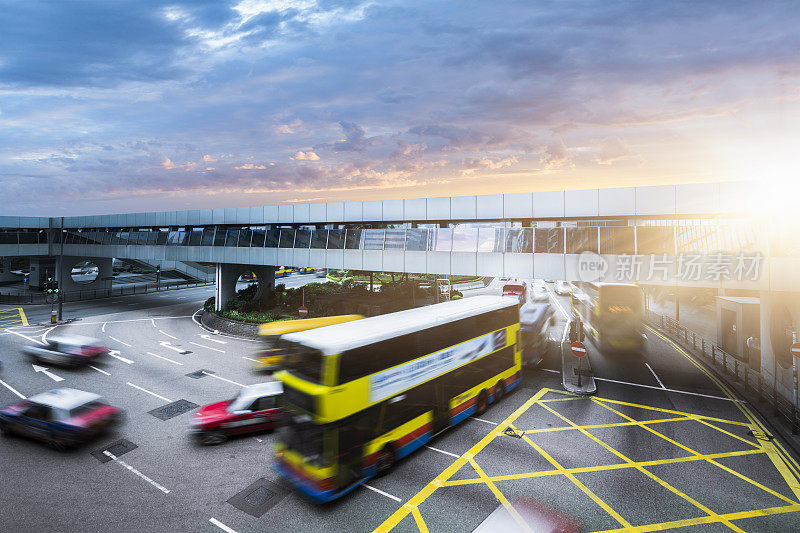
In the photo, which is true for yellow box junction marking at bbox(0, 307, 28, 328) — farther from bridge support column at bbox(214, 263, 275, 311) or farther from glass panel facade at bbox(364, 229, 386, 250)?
glass panel facade at bbox(364, 229, 386, 250)

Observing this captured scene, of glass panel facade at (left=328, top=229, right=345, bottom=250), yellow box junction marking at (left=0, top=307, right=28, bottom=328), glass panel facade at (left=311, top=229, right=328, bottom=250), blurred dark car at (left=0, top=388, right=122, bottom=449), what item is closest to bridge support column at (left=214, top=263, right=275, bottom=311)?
glass panel facade at (left=311, top=229, right=328, bottom=250)

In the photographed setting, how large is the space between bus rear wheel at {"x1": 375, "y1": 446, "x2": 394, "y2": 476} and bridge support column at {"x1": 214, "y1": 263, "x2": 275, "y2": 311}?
25.1m

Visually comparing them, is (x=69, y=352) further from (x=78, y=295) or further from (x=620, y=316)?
(x=78, y=295)

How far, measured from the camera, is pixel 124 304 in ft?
129

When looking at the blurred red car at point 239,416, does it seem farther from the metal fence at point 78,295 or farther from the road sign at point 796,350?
the metal fence at point 78,295

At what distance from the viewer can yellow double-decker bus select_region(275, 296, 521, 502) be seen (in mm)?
8344

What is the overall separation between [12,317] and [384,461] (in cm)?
3961

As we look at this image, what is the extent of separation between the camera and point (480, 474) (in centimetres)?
992

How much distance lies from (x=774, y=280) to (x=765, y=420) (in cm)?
503

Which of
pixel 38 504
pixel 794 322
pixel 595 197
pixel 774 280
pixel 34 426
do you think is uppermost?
pixel 595 197

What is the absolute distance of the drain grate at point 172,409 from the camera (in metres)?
13.4

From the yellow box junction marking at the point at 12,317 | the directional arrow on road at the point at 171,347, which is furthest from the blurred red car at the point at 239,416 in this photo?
the yellow box junction marking at the point at 12,317

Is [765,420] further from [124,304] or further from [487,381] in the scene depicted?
[124,304]

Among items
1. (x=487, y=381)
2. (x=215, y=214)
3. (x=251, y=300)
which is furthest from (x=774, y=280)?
(x=215, y=214)
